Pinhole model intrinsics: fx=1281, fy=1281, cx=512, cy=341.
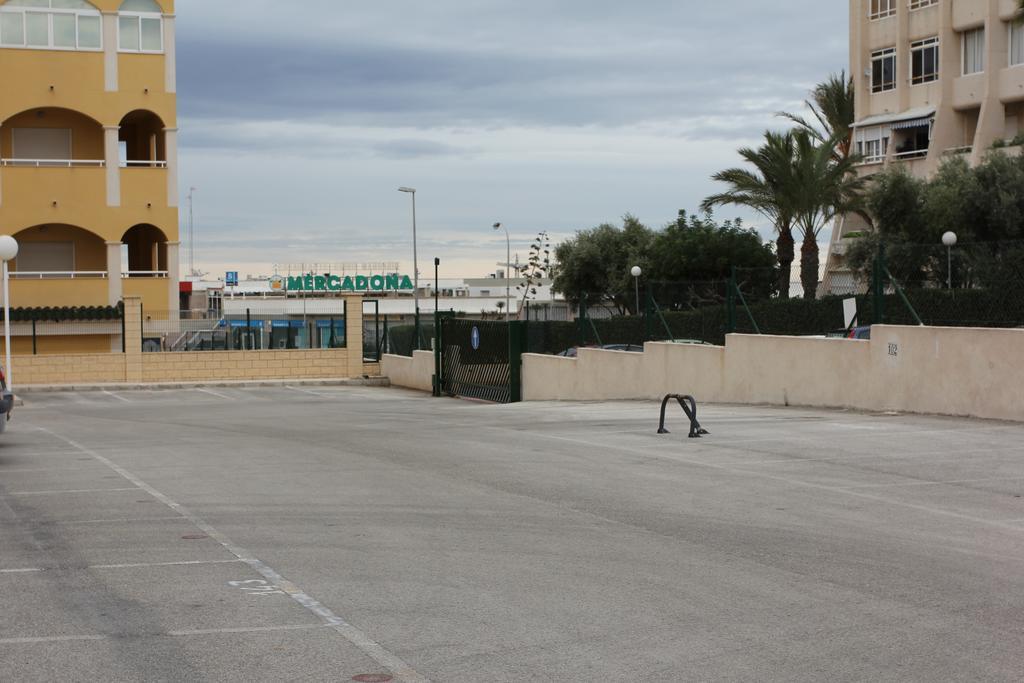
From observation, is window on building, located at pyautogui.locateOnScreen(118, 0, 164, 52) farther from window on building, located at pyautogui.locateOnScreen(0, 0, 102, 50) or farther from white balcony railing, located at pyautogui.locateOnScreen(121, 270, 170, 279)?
white balcony railing, located at pyautogui.locateOnScreen(121, 270, 170, 279)

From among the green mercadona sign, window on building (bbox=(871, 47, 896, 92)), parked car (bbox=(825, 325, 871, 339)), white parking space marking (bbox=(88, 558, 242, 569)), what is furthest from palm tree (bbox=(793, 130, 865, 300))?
the green mercadona sign

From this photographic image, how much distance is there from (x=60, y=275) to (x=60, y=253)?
3.77ft

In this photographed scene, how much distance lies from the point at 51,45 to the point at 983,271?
41.4 metres

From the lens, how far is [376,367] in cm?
4753

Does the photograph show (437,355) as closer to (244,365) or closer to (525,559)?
(244,365)

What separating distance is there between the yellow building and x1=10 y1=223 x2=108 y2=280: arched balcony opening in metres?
0.04

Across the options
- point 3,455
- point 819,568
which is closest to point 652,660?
point 819,568

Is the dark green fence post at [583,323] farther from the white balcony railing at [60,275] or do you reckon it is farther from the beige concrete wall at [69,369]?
the white balcony railing at [60,275]

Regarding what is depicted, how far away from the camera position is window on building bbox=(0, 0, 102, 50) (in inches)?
1959

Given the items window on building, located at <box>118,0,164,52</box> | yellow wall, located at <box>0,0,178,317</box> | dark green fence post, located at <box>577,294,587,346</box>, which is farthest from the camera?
window on building, located at <box>118,0,164,52</box>

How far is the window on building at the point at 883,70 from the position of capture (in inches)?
2149

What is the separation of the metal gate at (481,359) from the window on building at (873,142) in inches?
999

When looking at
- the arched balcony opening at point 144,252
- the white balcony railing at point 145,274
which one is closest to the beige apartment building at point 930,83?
the white balcony railing at point 145,274

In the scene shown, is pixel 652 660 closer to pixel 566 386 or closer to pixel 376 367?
pixel 566 386
